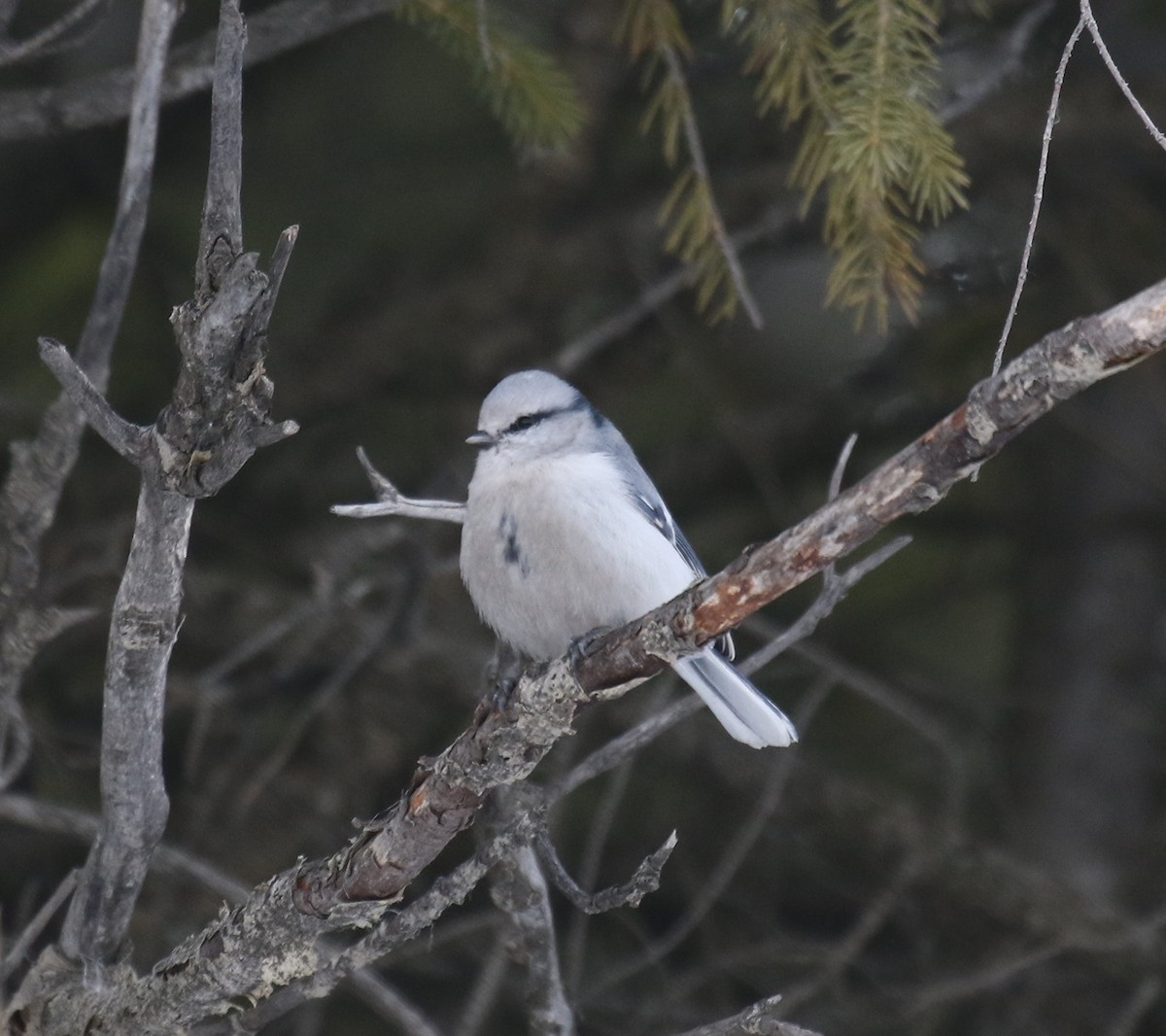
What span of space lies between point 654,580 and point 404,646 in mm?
658

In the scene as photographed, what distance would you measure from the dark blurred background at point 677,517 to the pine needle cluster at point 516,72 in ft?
2.20

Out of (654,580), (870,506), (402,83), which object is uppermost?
(402,83)

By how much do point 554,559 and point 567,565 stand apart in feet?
0.08

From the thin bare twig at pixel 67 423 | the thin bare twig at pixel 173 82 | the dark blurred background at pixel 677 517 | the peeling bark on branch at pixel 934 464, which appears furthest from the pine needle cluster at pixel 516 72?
the peeling bark on branch at pixel 934 464

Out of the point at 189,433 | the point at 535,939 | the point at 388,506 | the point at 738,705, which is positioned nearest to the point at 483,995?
the point at 535,939

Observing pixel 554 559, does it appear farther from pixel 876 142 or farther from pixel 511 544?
pixel 876 142

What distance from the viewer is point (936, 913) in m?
3.16

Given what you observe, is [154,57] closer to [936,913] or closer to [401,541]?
[401,541]

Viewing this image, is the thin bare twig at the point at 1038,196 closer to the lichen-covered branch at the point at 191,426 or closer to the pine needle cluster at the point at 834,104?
the pine needle cluster at the point at 834,104

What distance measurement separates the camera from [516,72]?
7.15 ft

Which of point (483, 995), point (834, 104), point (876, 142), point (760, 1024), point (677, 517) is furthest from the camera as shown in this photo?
point (677, 517)

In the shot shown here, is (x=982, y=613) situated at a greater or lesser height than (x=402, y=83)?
lesser

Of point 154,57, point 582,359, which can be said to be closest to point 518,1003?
point 582,359

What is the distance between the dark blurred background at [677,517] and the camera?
2.84 m
